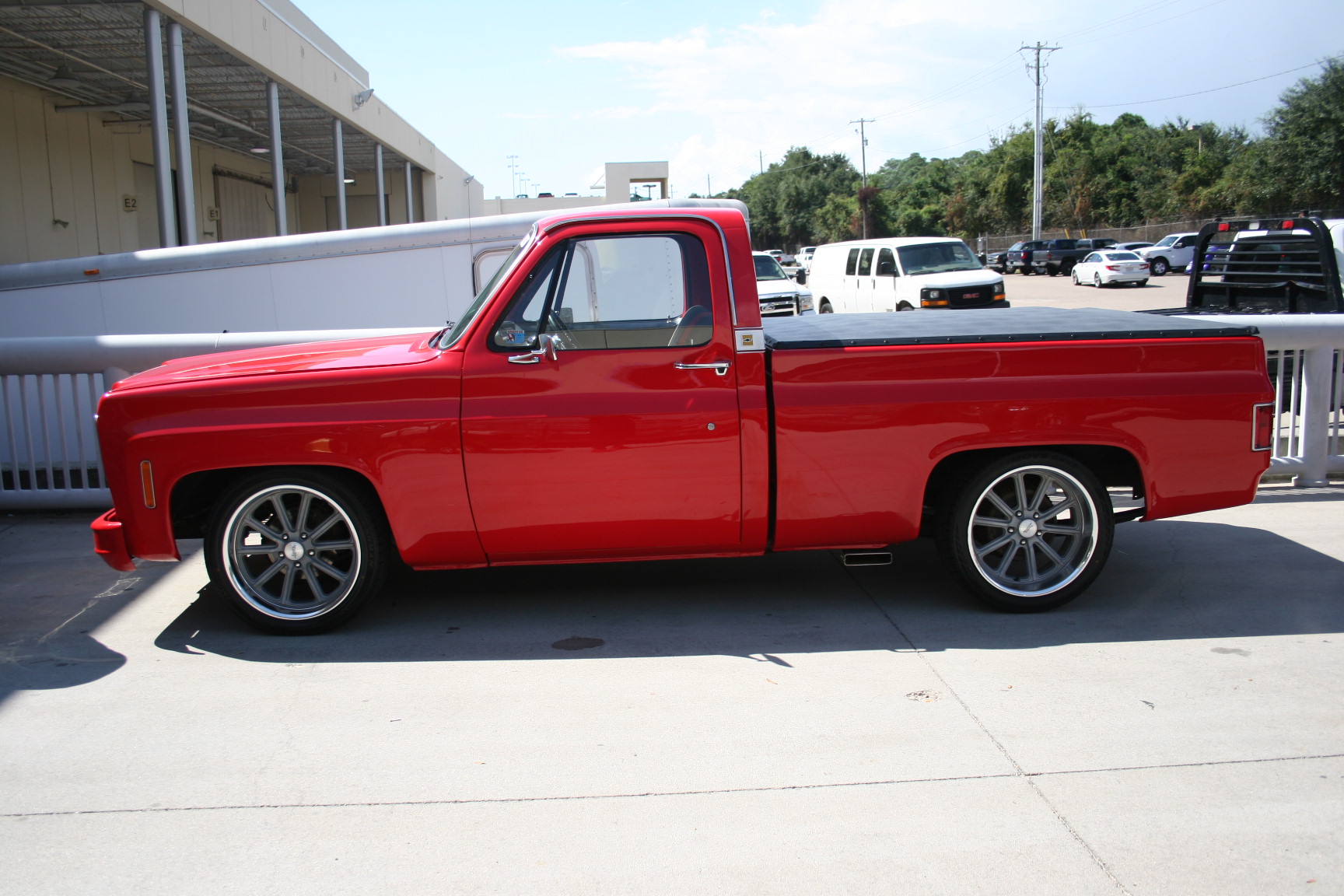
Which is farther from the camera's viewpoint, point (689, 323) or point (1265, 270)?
point (1265, 270)

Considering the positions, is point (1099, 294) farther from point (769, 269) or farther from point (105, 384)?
point (105, 384)

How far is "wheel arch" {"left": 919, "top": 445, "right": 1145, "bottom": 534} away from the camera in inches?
198

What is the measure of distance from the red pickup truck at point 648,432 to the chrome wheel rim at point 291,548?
0.01m

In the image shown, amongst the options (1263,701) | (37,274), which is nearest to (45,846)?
(1263,701)

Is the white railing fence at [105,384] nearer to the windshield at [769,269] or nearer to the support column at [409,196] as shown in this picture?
the windshield at [769,269]

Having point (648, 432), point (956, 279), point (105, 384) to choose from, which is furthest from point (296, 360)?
point (956, 279)

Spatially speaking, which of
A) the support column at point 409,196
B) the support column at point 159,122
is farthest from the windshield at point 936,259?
the support column at point 409,196

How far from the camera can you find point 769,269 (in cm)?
2153

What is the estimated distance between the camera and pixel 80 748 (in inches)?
153

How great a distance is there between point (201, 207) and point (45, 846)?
32804 millimetres

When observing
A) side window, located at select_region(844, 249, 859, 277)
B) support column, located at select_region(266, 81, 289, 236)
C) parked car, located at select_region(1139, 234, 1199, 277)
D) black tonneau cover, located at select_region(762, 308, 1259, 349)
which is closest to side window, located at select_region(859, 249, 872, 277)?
side window, located at select_region(844, 249, 859, 277)

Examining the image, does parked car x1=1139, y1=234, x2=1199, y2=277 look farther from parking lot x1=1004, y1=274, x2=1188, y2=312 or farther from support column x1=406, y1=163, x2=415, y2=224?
support column x1=406, y1=163, x2=415, y2=224

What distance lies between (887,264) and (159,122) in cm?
1248

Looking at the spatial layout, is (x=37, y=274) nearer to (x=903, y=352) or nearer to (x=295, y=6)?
(x=903, y=352)
